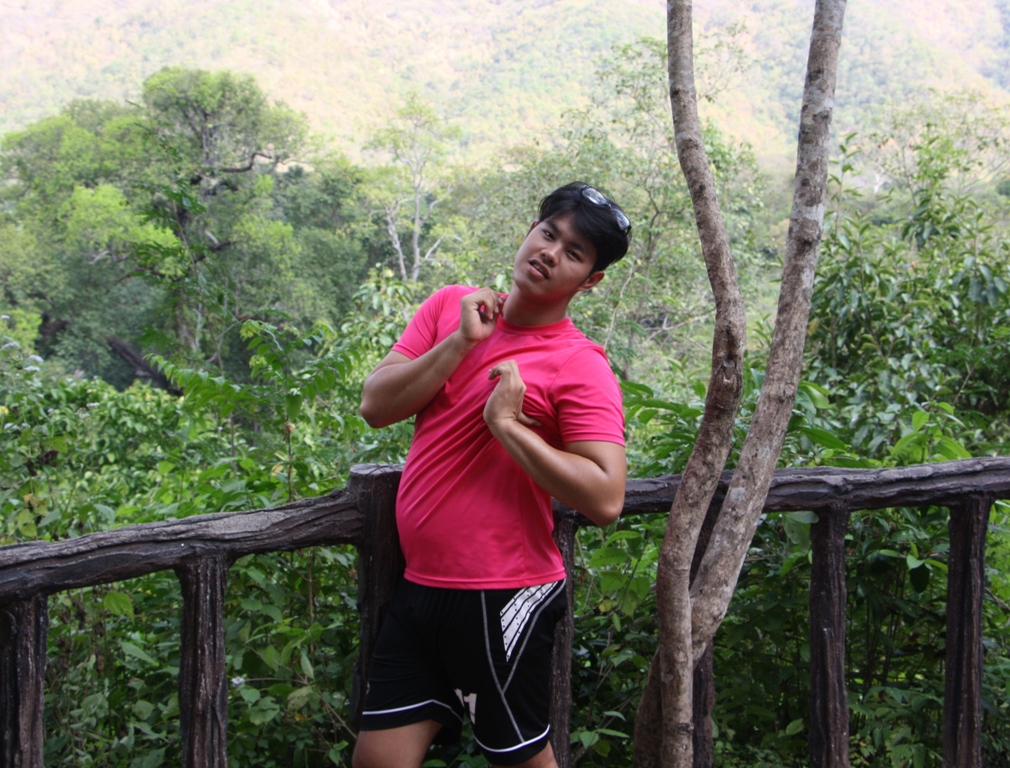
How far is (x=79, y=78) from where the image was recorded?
42.0 m

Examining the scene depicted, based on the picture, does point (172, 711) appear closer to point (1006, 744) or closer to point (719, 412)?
point (719, 412)

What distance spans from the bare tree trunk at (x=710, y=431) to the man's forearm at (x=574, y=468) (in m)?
0.21

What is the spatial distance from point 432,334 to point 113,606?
667 millimetres

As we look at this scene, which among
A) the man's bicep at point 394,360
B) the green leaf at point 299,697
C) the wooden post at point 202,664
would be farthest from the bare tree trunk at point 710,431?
the wooden post at point 202,664

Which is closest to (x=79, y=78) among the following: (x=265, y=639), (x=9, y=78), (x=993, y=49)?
(x=9, y=78)

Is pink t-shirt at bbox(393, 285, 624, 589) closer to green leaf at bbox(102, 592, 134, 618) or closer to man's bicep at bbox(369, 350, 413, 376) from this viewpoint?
man's bicep at bbox(369, 350, 413, 376)

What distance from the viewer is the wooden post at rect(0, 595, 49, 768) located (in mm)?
1110

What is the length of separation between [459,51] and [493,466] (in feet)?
164

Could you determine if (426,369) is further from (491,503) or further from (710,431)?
(710,431)

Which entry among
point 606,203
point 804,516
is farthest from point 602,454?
point 804,516

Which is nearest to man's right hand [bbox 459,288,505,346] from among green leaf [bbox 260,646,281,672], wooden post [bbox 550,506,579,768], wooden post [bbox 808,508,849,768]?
wooden post [bbox 550,506,579,768]

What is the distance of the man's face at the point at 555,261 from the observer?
1258 millimetres

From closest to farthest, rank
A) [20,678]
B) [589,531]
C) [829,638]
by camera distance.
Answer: [20,678] → [829,638] → [589,531]

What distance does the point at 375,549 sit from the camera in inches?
53.4
